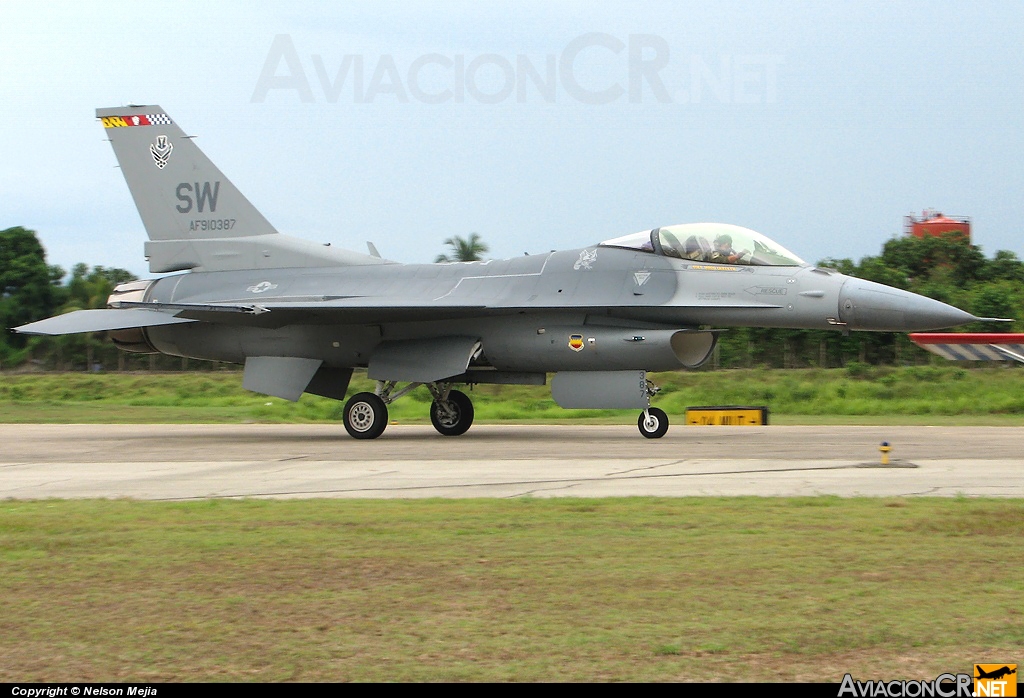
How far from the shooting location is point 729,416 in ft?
65.8

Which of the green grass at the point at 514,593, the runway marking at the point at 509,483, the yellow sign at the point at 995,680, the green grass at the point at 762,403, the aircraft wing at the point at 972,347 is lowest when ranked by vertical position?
the green grass at the point at 762,403

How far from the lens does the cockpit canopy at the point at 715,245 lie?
15.3 m

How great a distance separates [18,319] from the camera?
44.9 meters

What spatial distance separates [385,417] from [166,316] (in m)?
3.94

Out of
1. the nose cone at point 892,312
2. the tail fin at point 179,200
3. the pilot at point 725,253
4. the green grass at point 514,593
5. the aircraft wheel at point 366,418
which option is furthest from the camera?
the tail fin at point 179,200

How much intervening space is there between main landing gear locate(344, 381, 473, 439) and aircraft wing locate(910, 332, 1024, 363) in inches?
485

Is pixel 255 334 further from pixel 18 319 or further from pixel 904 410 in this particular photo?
pixel 18 319

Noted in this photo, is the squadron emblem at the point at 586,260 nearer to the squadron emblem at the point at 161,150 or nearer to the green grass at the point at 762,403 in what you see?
the green grass at the point at 762,403

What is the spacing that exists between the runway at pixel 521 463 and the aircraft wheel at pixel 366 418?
18 cm

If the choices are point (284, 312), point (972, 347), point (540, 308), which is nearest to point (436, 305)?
point (540, 308)

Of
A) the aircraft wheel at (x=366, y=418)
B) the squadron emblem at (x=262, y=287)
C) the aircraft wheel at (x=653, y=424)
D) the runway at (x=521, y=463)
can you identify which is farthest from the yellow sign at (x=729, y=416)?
the squadron emblem at (x=262, y=287)

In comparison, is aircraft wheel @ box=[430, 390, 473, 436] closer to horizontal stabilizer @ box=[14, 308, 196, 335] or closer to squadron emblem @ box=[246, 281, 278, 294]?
squadron emblem @ box=[246, 281, 278, 294]

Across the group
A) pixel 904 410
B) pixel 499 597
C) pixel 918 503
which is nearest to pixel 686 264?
pixel 918 503

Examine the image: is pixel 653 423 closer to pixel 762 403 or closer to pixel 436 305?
pixel 436 305
